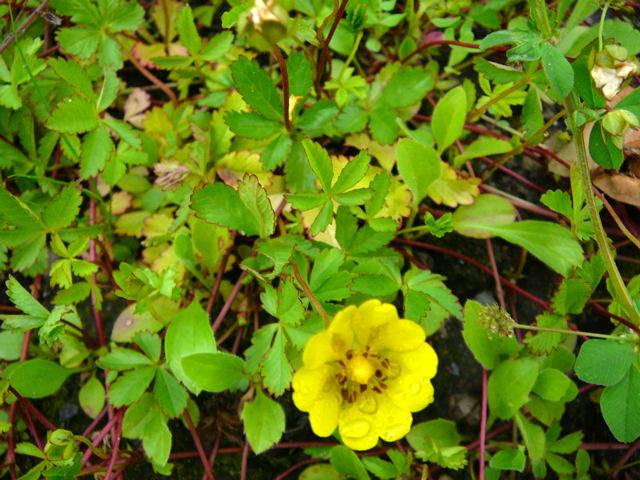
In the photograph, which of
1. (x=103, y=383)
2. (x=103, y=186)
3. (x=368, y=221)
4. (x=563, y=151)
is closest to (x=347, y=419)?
(x=368, y=221)

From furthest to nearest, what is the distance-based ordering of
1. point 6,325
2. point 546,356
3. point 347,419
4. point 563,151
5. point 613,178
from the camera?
point 563,151, point 613,178, point 546,356, point 6,325, point 347,419

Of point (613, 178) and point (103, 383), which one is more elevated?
point (613, 178)

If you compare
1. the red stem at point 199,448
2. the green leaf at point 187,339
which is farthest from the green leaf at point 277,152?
the red stem at point 199,448

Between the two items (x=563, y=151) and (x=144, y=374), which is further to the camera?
(x=563, y=151)

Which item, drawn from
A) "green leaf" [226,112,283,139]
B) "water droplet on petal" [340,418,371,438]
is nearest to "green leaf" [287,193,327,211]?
"green leaf" [226,112,283,139]

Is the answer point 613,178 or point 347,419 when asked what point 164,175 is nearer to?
point 347,419

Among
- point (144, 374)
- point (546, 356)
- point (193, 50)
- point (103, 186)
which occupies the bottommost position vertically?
point (546, 356)

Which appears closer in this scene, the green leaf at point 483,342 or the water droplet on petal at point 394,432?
the water droplet on petal at point 394,432

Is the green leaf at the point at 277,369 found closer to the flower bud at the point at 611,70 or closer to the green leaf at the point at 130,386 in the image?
the green leaf at the point at 130,386
